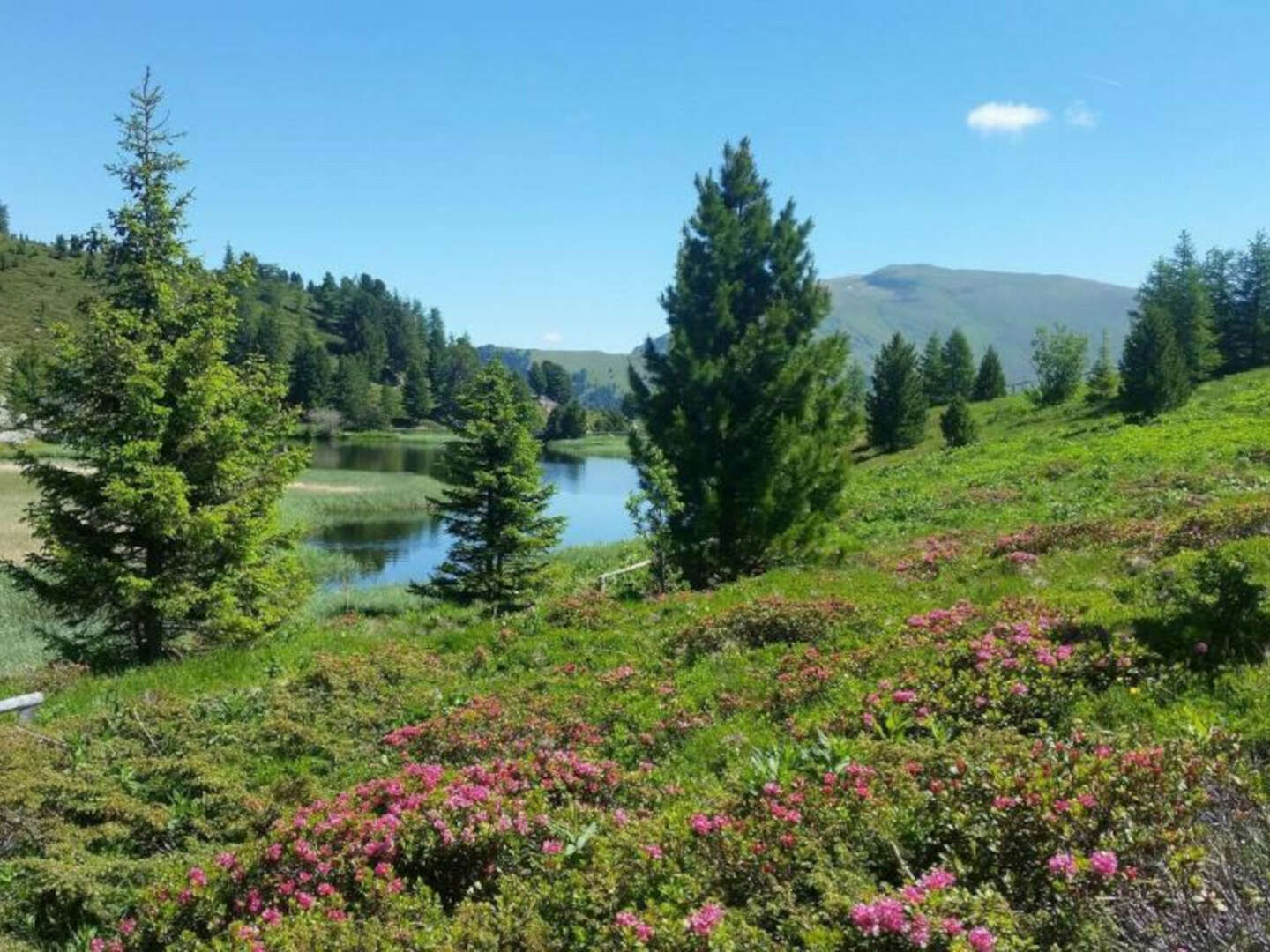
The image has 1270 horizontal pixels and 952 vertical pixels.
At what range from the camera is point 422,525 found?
52438mm

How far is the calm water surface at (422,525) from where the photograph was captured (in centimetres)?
3959

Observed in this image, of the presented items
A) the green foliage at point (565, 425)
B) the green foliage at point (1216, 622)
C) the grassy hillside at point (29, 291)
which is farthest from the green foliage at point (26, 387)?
the green foliage at point (565, 425)

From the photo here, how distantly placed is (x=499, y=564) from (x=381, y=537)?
24.9 metres

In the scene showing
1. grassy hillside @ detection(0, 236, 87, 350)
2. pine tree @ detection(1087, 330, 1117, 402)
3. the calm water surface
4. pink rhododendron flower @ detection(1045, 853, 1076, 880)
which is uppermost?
grassy hillside @ detection(0, 236, 87, 350)

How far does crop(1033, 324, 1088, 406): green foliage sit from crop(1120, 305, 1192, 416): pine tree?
12233 mm

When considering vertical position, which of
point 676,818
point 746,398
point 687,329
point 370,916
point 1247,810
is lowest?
point 370,916

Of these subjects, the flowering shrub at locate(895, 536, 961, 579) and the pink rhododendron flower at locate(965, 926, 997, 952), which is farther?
the flowering shrub at locate(895, 536, 961, 579)

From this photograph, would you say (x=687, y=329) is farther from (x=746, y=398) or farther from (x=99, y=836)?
(x=99, y=836)

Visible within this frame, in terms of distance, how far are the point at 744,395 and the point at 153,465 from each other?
12.7m

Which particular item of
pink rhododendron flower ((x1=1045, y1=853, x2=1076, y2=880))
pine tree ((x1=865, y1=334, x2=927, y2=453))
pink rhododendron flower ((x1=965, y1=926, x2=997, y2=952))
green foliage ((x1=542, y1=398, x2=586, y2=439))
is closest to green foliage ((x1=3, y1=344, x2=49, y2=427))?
pink rhododendron flower ((x1=965, y1=926, x2=997, y2=952))

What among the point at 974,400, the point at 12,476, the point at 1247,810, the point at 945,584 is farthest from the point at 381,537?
the point at 974,400

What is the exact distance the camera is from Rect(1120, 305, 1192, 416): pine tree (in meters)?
42.2

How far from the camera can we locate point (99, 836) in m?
7.12

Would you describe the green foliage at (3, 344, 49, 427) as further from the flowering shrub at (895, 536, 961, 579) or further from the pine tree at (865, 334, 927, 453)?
the pine tree at (865, 334, 927, 453)
